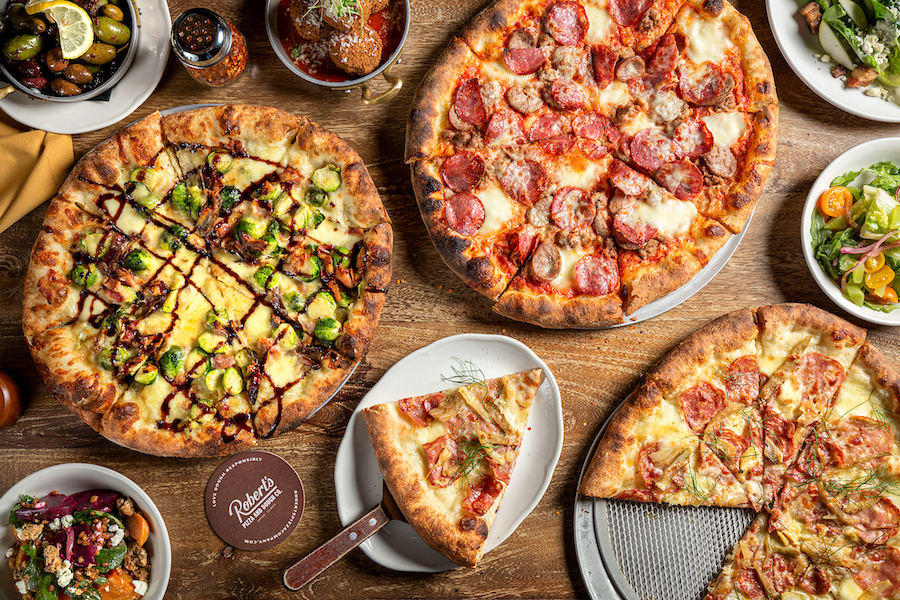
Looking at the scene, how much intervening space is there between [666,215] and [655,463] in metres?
1.89

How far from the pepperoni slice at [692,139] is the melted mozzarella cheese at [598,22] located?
0.94 meters

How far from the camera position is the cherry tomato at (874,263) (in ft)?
15.1

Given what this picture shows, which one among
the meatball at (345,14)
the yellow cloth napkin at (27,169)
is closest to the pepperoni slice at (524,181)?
the meatball at (345,14)

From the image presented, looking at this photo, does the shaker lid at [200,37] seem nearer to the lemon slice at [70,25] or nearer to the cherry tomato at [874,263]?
the lemon slice at [70,25]

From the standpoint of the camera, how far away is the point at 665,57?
458 centimetres

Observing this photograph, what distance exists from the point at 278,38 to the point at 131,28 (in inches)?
41.6

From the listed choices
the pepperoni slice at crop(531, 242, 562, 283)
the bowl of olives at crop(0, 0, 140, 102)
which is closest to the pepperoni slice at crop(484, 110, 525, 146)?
the pepperoni slice at crop(531, 242, 562, 283)

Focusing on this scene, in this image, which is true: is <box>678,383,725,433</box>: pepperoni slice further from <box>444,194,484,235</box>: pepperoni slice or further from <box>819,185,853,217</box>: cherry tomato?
<box>444,194,484,235</box>: pepperoni slice

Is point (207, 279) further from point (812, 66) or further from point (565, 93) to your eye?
point (812, 66)

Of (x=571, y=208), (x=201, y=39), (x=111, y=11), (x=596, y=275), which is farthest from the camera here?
(x=571, y=208)

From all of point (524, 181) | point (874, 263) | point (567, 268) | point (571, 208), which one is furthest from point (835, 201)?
point (524, 181)

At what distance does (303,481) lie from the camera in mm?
4727

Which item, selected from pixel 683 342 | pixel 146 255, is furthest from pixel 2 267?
pixel 683 342

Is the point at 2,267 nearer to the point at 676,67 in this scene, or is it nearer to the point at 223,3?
the point at 223,3
